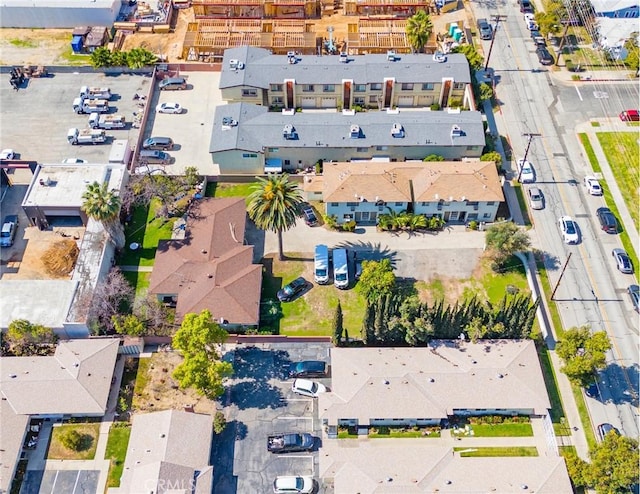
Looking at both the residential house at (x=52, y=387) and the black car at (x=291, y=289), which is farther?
the black car at (x=291, y=289)

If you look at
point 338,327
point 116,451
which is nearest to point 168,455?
point 116,451

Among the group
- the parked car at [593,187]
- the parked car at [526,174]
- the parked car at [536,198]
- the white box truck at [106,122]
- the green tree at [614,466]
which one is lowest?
the green tree at [614,466]

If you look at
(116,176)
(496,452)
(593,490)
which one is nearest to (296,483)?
(496,452)

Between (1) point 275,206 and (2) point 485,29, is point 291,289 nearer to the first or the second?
(1) point 275,206

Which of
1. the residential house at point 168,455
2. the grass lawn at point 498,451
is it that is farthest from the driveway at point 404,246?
the residential house at point 168,455

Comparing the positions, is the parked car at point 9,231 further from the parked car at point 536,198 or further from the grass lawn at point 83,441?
the parked car at point 536,198
